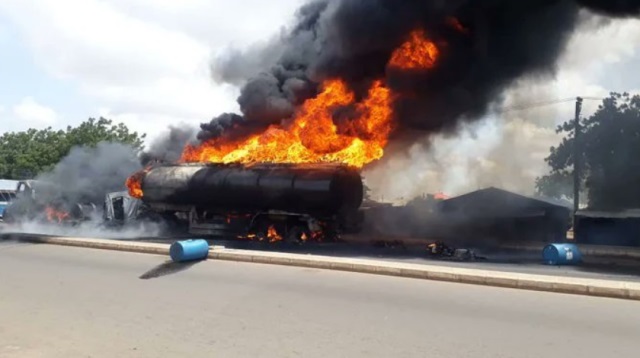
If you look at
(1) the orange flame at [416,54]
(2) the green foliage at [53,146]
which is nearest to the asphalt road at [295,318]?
(1) the orange flame at [416,54]

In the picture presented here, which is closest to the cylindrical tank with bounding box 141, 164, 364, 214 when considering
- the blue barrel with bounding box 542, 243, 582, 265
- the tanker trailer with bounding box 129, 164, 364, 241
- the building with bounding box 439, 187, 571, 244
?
the tanker trailer with bounding box 129, 164, 364, 241

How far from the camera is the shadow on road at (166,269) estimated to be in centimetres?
1028

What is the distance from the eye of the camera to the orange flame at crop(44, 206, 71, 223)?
21766 mm

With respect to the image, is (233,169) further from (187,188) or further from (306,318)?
(306,318)

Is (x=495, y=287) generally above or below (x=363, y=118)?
below

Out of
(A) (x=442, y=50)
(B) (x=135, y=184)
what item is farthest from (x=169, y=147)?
(A) (x=442, y=50)

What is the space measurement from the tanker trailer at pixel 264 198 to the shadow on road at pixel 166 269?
5972 millimetres

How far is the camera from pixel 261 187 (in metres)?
17.5

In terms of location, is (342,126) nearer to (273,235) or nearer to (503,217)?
(273,235)

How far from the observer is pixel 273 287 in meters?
9.04

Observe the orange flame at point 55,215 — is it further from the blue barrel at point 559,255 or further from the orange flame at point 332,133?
the blue barrel at point 559,255

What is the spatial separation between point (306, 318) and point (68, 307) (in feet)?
10.5

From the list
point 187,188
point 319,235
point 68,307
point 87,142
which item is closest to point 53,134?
point 87,142

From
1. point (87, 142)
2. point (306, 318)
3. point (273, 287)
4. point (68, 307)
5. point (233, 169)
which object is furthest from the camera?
point (87, 142)
